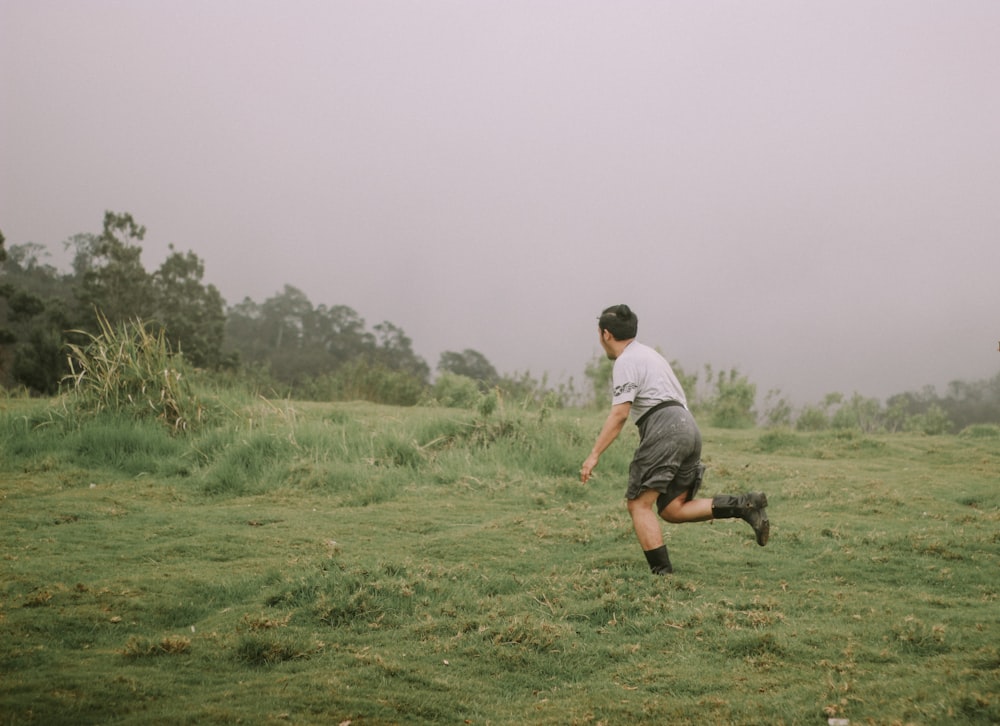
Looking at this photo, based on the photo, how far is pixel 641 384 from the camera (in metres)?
5.77

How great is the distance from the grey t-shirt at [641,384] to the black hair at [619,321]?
9.5 inches

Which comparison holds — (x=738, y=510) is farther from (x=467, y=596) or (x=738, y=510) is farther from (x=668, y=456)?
(x=467, y=596)

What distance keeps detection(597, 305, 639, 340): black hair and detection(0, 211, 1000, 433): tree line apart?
18.3 ft

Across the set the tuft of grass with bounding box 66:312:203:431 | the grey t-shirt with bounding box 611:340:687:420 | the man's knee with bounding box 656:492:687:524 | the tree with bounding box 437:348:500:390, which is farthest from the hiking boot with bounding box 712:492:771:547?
the tree with bounding box 437:348:500:390

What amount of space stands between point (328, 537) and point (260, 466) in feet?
10.8

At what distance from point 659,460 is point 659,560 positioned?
0.70 m

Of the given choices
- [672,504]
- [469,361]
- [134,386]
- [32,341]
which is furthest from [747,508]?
[469,361]

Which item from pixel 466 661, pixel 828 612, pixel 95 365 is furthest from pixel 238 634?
pixel 95 365

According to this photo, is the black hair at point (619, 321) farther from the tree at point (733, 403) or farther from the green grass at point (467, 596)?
the tree at point (733, 403)

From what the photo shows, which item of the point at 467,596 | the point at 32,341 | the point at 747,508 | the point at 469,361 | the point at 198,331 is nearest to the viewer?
the point at 467,596

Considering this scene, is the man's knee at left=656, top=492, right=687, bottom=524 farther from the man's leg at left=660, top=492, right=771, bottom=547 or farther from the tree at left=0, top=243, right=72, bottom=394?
the tree at left=0, top=243, right=72, bottom=394

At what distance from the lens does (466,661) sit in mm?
4098

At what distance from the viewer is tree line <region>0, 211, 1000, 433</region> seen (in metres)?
17.9

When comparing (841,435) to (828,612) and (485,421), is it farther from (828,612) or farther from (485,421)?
(828,612)
